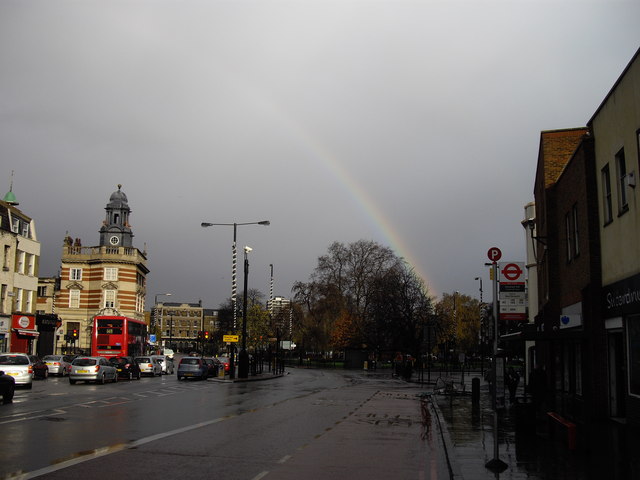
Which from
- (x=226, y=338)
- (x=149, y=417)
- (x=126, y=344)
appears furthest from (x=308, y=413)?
(x=126, y=344)

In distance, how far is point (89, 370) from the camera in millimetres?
35656

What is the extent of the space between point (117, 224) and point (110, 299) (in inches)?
423

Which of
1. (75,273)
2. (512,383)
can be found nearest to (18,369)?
(512,383)

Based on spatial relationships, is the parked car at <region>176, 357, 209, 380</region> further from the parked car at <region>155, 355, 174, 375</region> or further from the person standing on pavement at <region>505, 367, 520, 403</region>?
the person standing on pavement at <region>505, 367, 520, 403</region>

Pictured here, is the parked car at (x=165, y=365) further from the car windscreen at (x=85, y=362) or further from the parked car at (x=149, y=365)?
the car windscreen at (x=85, y=362)

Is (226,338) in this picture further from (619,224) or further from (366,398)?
(619,224)

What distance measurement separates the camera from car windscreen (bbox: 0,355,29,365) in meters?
31.0

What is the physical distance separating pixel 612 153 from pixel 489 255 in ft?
20.6

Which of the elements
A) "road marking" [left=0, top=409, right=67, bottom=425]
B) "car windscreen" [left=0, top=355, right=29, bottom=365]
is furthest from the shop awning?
"road marking" [left=0, top=409, right=67, bottom=425]

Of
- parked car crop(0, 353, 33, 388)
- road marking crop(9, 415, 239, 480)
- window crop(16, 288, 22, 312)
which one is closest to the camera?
road marking crop(9, 415, 239, 480)

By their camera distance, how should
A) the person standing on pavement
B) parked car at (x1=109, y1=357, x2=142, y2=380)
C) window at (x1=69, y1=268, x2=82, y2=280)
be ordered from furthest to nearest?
window at (x1=69, y1=268, x2=82, y2=280)
parked car at (x1=109, y1=357, x2=142, y2=380)
the person standing on pavement

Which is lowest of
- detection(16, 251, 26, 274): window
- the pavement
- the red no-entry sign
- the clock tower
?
the pavement

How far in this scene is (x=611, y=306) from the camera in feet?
56.9

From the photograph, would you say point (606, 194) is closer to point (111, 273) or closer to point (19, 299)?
point (19, 299)
